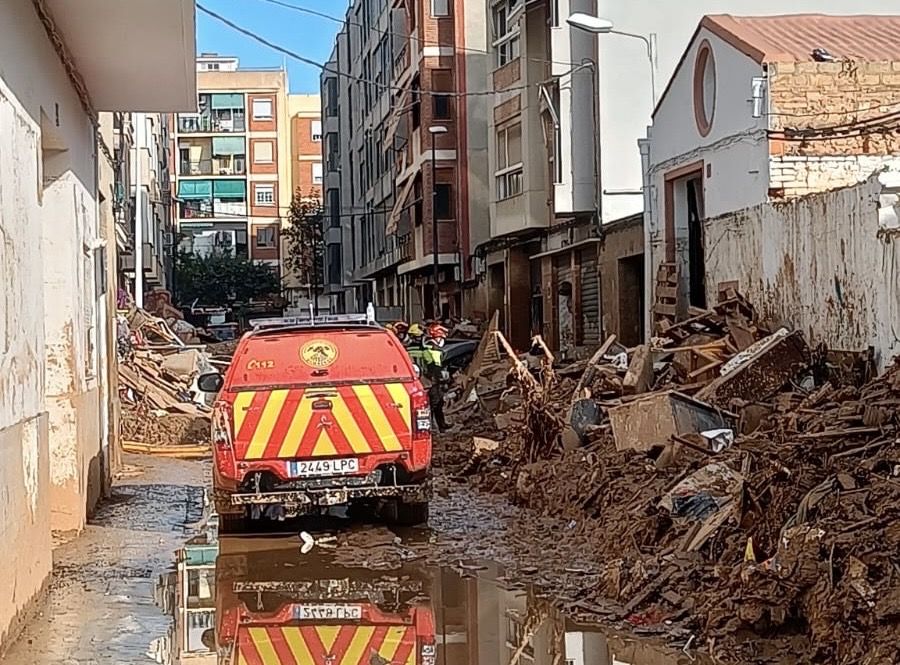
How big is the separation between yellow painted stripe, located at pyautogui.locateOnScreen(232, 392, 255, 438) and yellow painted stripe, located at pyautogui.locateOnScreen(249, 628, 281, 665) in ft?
10.8

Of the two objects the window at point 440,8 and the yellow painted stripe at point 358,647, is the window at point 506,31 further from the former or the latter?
the yellow painted stripe at point 358,647

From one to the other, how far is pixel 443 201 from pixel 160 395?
22264 millimetres

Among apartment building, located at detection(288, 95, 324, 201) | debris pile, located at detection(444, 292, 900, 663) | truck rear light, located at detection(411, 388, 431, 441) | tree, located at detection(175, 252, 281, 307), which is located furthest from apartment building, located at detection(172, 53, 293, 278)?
truck rear light, located at detection(411, 388, 431, 441)

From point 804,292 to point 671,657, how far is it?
8.68m

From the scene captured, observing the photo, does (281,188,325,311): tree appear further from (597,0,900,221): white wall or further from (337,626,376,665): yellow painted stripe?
(337,626,376,665): yellow painted stripe

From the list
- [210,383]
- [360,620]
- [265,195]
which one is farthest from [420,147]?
[265,195]

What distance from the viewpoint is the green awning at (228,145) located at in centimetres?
10075

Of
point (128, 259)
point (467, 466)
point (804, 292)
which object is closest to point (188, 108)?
point (467, 466)

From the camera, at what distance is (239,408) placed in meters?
11.7

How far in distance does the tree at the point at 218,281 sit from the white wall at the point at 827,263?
70.1m

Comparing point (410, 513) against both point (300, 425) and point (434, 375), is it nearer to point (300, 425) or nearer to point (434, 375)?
point (300, 425)

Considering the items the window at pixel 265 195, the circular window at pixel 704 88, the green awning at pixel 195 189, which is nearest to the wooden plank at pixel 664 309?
the circular window at pixel 704 88

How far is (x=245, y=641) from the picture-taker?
27.3 feet

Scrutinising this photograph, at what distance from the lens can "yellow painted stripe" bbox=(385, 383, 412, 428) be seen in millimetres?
11906
